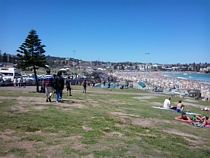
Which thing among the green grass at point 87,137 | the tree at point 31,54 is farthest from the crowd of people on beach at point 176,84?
the green grass at point 87,137

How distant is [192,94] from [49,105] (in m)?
35.4

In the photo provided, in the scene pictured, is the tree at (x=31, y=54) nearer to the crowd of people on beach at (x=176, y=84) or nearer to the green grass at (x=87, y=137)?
the green grass at (x=87, y=137)

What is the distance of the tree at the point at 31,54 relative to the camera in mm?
27938

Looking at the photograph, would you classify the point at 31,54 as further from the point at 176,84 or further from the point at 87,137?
the point at 176,84

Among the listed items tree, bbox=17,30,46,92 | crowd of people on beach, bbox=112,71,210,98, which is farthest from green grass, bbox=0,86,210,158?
crowd of people on beach, bbox=112,71,210,98

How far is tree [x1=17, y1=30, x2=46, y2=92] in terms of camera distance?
27.9 metres

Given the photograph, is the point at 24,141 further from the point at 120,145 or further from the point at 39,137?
the point at 120,145

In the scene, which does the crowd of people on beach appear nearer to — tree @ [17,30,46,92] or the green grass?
tree @ [17,30,46,92]

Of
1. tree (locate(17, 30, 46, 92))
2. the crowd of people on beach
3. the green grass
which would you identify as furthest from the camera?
the crowd of people on beach

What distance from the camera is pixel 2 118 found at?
38.7 feet

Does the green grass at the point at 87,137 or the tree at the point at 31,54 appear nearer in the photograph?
the green grass at the point at 87,137

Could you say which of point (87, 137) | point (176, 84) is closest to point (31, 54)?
point (87, 137)

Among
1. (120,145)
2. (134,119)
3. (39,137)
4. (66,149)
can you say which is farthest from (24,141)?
(134,119)

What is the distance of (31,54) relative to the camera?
2814 centimetres
